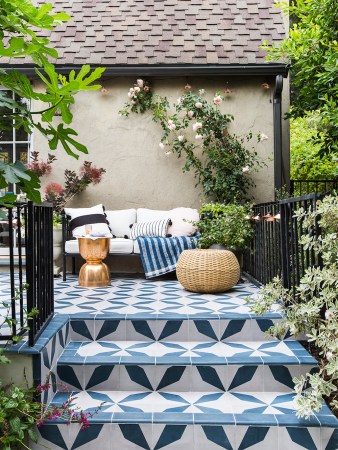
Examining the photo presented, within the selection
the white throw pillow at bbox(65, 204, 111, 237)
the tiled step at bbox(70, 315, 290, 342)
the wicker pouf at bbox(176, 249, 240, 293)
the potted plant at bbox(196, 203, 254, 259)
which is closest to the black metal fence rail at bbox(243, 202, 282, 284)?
the potted plant at bbox(196, 203, 254, 259)

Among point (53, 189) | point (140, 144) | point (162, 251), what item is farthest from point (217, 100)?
point (53, 189)

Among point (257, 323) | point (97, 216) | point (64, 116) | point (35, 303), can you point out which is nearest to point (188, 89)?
point (97, 216)

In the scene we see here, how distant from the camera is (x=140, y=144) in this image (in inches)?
283

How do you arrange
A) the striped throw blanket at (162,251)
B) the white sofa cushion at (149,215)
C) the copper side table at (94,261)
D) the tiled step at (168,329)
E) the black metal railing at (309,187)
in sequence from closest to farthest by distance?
1. the tiled step at (168,329)
2. the copper side table at (94,261)
3. the striped throw blanket at (162,251)
4. the white sofa cushion at (149,215)
5. the black metal railing at (309,187)

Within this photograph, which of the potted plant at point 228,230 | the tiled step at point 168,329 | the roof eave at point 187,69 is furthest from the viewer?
the roof eave at point 187,69

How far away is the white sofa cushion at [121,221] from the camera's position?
22.1ft

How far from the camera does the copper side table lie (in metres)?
5.46

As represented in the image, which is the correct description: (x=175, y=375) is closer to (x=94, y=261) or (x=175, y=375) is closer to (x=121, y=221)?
(x=94, y=261)

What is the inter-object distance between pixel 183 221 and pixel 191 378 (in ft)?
10.8

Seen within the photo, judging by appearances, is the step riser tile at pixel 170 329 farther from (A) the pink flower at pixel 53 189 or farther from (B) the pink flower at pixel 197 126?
(B) the pink flower at pixel 197 126

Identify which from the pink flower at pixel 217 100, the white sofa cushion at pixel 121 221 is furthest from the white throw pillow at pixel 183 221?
the pink flower at pixel 217 100

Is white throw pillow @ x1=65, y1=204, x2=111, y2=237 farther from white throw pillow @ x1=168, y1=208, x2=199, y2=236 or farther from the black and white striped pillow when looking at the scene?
white throw pillow @ x1=168, y1=208, x2=199, y2=236

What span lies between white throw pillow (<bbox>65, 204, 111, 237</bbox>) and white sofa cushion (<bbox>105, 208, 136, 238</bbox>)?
0.15 m

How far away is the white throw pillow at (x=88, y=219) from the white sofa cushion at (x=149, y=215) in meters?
0.48
